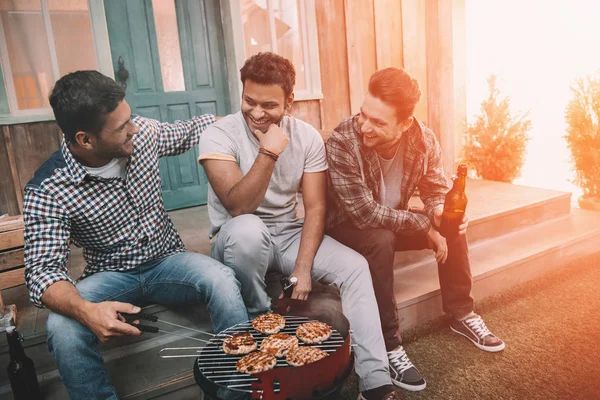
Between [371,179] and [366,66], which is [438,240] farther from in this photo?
[366,66]

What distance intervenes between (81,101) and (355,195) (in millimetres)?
1472

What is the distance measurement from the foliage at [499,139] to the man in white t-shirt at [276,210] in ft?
13.3

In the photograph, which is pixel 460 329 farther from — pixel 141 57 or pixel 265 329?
pixel 141 57

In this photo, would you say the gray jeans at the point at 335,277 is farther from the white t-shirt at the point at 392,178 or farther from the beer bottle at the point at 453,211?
the beer bottle at the point at 453,211

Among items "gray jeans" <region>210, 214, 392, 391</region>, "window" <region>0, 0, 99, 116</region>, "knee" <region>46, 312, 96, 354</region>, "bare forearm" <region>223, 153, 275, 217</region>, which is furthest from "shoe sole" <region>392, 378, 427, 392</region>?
"window" <region>0, 0, 99, 116</region>

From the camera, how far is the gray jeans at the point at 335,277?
207 centimetres

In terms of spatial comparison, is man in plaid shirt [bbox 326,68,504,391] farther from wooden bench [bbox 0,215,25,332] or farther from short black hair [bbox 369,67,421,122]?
wooden bench [bbox 0,215,25,332]

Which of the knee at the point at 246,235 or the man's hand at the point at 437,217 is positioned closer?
the knee at the point at 246,235

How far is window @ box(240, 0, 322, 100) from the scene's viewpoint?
15.3 ft

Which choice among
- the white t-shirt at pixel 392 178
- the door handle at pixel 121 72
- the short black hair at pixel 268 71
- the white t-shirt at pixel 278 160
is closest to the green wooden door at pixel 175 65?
the door handle at pixel 121 72

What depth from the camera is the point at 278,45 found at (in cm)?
486

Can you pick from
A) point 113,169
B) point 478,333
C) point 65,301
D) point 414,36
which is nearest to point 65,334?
point 65,301

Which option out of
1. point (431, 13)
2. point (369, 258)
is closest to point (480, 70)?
point (431, 13)

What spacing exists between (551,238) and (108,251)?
149 inches
